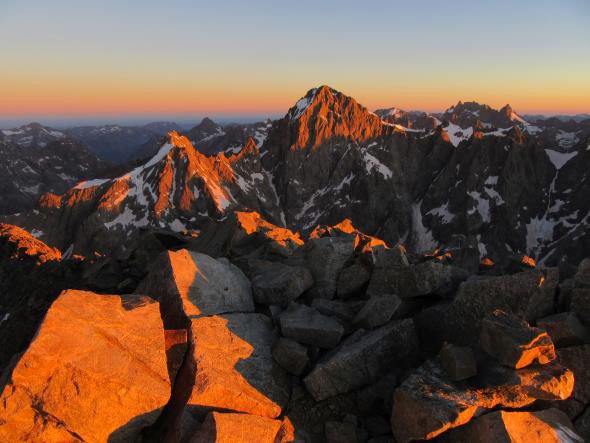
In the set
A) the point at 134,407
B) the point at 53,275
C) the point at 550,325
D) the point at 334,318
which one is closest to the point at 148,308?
the point at 134,407

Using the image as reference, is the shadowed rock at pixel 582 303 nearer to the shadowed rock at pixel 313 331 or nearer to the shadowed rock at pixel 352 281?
the shadowed rock at pixel 352 281

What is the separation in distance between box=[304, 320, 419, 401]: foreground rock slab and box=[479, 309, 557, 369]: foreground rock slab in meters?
2.35

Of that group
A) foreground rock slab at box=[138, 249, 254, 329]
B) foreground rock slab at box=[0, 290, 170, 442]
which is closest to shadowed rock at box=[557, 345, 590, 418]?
foreground rock slab at box=[138, 249, 254, 329]

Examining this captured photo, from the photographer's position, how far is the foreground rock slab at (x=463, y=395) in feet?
27.2

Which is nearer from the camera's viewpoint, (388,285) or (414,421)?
(414,421)

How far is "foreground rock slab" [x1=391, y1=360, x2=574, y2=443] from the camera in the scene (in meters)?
8.30

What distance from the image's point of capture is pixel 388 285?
14.0m

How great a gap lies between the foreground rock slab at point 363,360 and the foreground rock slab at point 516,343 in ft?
7.70

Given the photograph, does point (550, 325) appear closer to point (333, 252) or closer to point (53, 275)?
point (333, 252)

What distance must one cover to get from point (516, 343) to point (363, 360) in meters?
3.92

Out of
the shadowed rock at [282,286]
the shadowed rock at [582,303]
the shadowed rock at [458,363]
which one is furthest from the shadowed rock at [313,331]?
the shadowed rock at [582,303]

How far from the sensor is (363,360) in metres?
10.7

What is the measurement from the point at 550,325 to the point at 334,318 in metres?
6.40

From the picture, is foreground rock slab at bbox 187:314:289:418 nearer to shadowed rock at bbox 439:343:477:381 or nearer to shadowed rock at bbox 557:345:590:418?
shadowed rock at bbox 439:343:477:381
